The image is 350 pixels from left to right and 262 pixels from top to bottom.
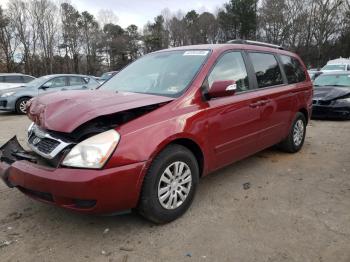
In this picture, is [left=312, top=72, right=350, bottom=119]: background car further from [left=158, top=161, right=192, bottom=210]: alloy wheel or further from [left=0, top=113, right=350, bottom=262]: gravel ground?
[left=158, top=161, right=192, bottom=210]: alloy wheel

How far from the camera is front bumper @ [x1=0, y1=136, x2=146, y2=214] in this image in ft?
8.95

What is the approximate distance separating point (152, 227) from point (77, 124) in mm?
1211

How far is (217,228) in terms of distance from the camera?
127 inches

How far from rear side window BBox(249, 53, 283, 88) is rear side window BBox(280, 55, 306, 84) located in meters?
0.28

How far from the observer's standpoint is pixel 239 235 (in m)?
3.11

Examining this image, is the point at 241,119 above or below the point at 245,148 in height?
above

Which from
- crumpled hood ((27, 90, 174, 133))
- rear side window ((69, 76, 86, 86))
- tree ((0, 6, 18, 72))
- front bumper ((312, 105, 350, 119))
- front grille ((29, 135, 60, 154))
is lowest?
front bumper ((312, 105, 350, 119))

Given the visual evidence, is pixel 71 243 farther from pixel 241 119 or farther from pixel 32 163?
pixel 241 119

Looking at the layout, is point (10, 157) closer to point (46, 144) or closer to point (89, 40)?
point (46, 144)

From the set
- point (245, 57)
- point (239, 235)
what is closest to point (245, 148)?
point (245, 57)

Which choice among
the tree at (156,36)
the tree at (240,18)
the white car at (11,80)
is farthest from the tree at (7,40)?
the tree at (240,18)

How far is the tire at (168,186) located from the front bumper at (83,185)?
130 mm

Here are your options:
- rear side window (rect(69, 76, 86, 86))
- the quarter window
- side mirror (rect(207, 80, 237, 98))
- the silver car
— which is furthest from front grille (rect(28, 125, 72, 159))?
rear side window (rect(69, 76, 86, 86))

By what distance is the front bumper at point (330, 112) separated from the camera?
8875mm
